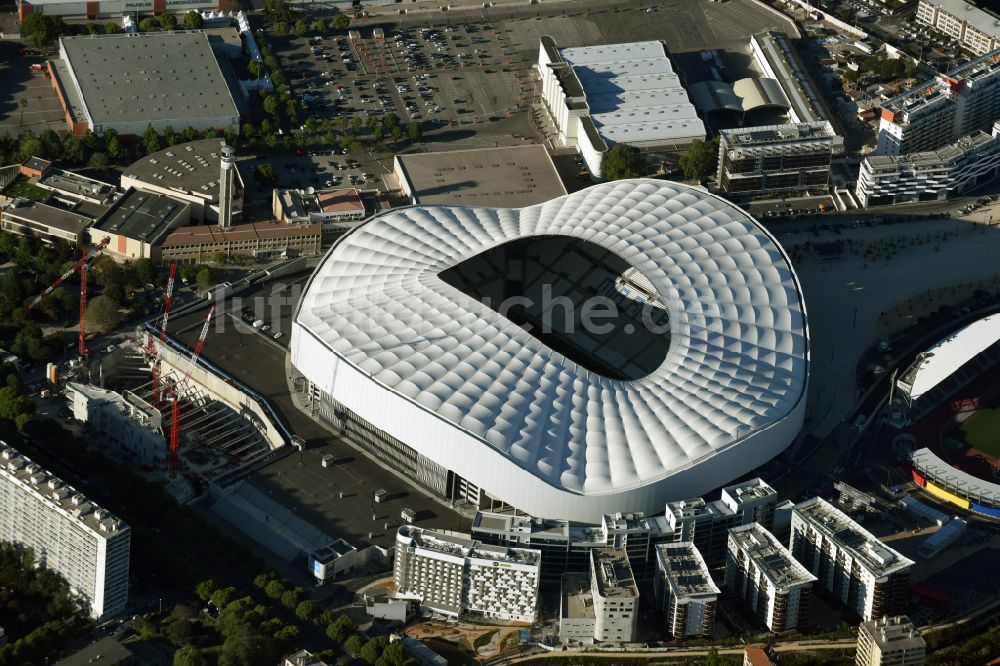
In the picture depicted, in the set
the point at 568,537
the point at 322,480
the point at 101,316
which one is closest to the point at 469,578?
the point at 568,537

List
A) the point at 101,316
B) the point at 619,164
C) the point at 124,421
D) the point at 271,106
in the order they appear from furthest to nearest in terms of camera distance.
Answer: the point at 271,106
the point at 619,164
the point at 101,316
the point at 124,421

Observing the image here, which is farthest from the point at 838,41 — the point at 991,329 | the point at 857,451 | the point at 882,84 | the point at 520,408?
the point at 520,408

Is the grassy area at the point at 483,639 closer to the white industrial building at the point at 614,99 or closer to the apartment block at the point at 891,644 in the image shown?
the apartment block at the point at 891,644

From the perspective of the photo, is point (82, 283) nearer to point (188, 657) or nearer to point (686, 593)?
point (188, 657)

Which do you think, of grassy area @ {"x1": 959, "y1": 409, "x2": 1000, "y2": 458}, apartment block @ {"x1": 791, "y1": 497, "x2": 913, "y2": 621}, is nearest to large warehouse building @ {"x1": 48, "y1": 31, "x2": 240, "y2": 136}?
grassy area @ {"x1": 959, "y1": 409, "x2": 1000, "y2": 458}

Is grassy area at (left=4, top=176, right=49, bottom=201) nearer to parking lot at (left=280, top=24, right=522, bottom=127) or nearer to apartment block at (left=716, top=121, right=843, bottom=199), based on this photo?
parking lot at (left=280, top=24, right=522, bottom=127)

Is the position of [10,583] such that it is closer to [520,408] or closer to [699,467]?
[520,408]
